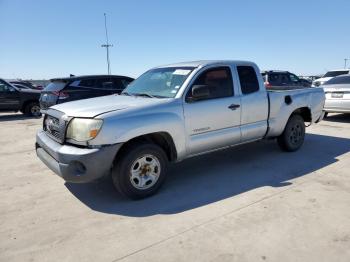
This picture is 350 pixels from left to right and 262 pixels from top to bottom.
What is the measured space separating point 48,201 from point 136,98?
1.89 meters

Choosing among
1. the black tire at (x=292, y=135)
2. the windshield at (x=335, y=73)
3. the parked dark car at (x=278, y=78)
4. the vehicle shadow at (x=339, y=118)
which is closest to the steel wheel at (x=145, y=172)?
the black tire at (x=292, y=135)

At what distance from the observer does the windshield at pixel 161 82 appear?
473cm

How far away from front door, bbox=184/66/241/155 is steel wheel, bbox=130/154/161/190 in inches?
23.4

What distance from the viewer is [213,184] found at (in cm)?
471

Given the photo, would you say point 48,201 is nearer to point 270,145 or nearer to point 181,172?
point 181,172

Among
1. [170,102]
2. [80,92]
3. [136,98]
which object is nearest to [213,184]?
[170,102]

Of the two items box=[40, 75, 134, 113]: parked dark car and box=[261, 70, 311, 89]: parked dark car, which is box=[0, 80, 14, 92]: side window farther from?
box=[261, 70, 311, 89]: parked dark car

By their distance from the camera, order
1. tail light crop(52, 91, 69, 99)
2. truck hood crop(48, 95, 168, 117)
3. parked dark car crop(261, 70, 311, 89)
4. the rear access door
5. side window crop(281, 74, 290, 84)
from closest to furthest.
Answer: truck hood crop(48, 95, 168, 117)
the rear access door
tail light crop(52, 91, 69, 99)
parked dark car crop(261, 70, 311, 89)
side window crop(281, 74, 290, 84)

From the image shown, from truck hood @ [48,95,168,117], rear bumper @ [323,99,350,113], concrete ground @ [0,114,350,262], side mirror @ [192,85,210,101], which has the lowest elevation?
concrete ground @ [0,114,350,262]

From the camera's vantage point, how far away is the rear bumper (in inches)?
373

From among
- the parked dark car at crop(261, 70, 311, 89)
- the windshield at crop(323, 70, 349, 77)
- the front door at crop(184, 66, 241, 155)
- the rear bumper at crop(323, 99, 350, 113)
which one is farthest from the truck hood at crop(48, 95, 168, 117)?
the windshield at crop(323, 70, 349, 77)

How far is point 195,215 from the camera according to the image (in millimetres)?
3730

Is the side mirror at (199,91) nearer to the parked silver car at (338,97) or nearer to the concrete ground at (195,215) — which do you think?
the concrete ground at (195,215)

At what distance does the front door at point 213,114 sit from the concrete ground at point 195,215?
586 mm
